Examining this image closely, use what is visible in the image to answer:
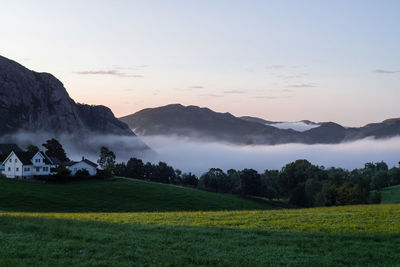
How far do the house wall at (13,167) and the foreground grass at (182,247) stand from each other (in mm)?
88438

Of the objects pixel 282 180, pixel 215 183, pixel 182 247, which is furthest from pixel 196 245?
pixel 215 183

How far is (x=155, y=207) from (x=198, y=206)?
8.79m

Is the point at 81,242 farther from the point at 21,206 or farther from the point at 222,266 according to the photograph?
the point at 21,206

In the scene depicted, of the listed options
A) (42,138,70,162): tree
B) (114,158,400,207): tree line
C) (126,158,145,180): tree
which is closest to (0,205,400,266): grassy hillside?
(114,158,400,207): tree line

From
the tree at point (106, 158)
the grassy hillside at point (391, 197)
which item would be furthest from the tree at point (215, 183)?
the grassy hillside at point (391, 197)

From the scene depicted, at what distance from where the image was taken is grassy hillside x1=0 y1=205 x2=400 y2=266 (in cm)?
1516

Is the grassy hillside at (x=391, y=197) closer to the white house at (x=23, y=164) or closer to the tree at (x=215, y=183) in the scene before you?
the tree at (x=215, y=183)

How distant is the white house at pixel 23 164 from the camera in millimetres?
103688

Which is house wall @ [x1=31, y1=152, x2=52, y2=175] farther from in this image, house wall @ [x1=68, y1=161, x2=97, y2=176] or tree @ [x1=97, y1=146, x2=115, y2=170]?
tree @ [x1=97, y1=146, x2=115, y2=170]

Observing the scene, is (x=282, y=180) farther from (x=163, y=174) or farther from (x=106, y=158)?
(x=106, y=158)

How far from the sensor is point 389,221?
26844 millimetres

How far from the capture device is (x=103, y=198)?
75688 millimetres

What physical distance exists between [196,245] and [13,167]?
99.5 m

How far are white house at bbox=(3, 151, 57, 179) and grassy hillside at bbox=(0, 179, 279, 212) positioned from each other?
2125cm
